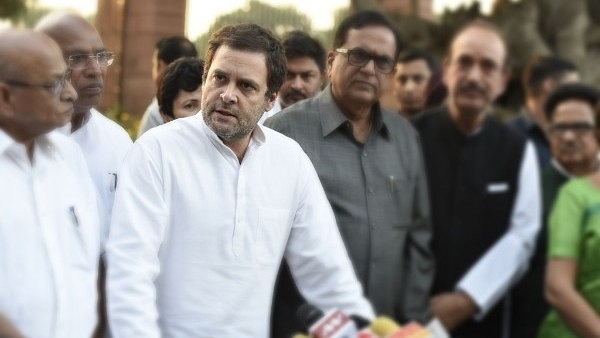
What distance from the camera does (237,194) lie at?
4.34 m

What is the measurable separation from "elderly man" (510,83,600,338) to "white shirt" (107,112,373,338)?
201 centimetres

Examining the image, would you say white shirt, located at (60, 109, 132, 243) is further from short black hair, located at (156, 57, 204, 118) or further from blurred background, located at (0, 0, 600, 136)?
blurred background, located at (0, 0, 600, 136)

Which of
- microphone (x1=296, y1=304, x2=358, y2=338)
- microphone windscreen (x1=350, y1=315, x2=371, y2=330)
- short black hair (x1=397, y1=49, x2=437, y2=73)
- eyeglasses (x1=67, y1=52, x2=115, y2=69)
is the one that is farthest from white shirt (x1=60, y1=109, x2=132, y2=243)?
short black hair (x1=397, y1=49, x2=437, y2=73)

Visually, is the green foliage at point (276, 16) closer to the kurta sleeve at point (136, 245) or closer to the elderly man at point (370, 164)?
the elderly man at point (370, 164)

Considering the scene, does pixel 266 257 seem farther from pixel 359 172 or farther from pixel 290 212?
pixel 359 172

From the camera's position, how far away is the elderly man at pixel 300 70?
671 cm

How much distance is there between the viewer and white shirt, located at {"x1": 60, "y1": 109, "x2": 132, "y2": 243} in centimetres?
470

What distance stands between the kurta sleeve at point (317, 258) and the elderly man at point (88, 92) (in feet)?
2.35

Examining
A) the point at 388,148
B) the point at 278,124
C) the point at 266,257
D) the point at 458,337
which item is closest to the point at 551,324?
the point at 458,337

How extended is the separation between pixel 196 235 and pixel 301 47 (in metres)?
2.68

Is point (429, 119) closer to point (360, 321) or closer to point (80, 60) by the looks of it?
point (360, 321)

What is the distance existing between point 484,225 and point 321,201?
1543mm

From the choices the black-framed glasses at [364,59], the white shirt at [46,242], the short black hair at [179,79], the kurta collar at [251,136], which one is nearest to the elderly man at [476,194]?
the black-framed glasses at [364,59]

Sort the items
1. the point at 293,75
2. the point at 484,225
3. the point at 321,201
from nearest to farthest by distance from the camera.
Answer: the point at 321,201 < the point at 484,225 < the point at 293,75
